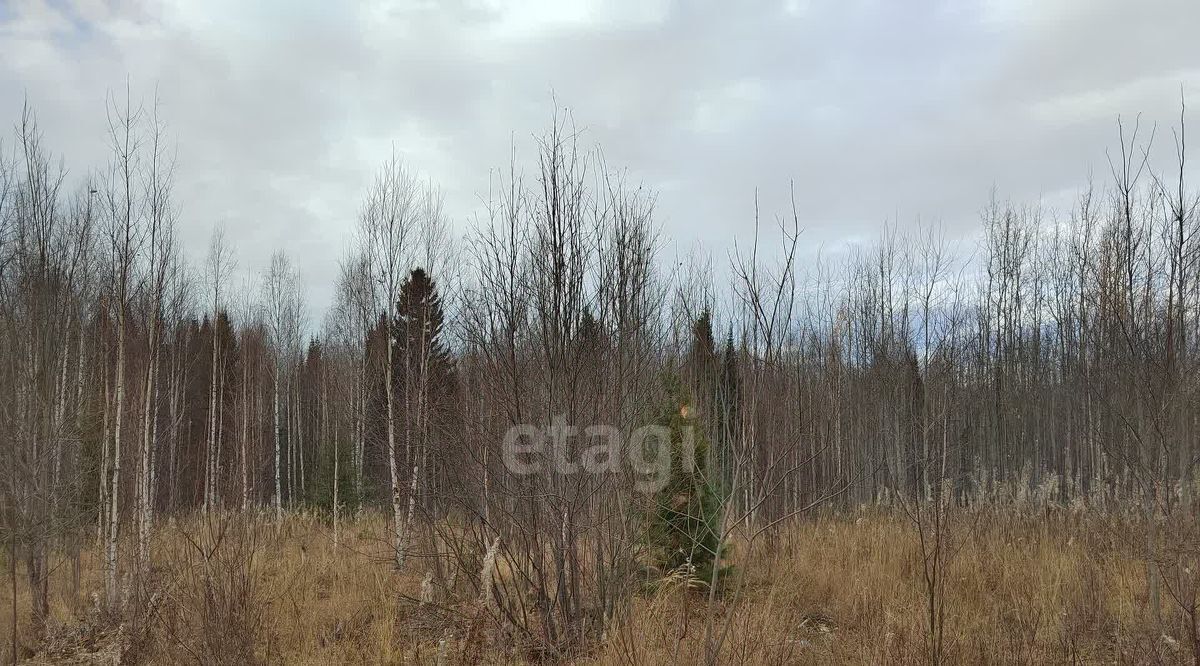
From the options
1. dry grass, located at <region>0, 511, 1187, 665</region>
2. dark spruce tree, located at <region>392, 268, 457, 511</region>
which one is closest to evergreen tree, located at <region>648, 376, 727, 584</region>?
dry grass, located at <region>0, 511, 1187, 665</region>

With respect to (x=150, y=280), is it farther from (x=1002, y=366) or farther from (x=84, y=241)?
(x=1002, y=366)

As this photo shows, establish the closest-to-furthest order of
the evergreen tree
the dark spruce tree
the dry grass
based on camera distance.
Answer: the dry grass, the evergreen tree, the dark spruce tree

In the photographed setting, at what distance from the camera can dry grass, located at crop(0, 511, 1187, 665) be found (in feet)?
13.9

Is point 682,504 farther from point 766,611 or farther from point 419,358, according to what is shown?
point 419,358

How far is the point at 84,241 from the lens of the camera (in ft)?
31.8

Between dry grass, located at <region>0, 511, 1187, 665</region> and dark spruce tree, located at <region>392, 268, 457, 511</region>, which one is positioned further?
dark spruce tree, located at <region>392, 268, 457, 511</region>

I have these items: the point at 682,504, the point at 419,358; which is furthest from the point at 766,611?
the point at 419,358

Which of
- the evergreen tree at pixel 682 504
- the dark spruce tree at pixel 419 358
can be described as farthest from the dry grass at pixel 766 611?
the dark spruce tree at pixel 419 358

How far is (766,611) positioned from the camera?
15.0 ft

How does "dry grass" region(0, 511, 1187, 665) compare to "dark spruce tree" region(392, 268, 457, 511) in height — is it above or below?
below

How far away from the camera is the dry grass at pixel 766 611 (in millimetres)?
4223

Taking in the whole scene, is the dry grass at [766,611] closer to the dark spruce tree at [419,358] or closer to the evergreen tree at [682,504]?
the evergreen tree at [682,504]

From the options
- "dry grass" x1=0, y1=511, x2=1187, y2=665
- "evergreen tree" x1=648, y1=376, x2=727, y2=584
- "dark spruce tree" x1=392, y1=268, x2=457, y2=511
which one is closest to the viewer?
"dry grass" x1=0, y1=511, x2=1187, y2=665

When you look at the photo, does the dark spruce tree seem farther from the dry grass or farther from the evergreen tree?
the evergreen tree
